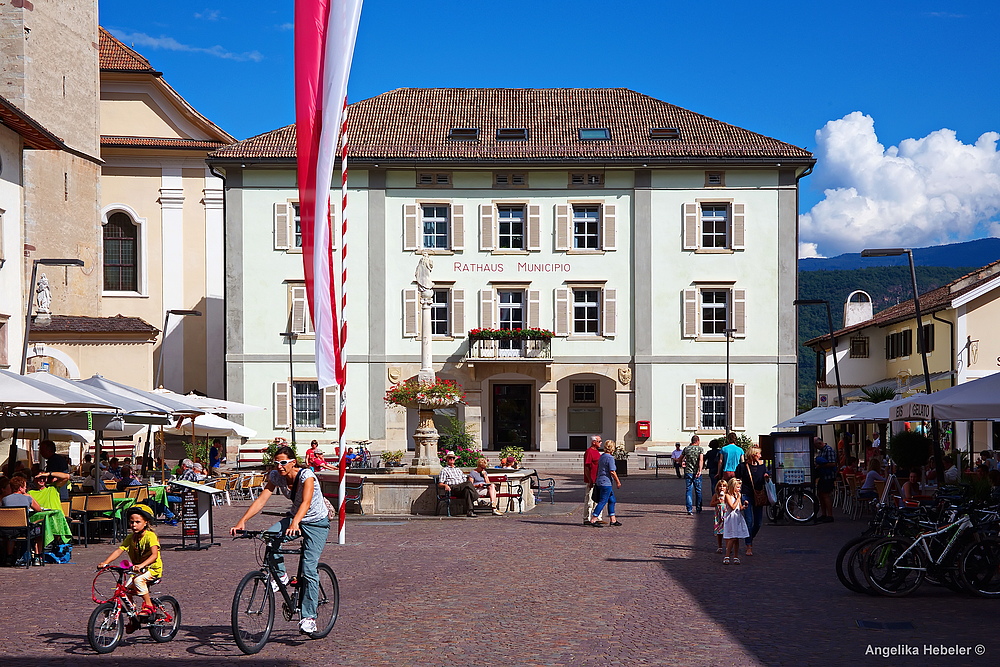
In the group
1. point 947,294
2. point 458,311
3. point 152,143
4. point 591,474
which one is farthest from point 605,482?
point 152,143

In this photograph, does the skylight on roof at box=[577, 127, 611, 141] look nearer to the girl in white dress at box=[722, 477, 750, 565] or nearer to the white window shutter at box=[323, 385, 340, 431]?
the white window shutter at box=[323, 385, 340, 431]

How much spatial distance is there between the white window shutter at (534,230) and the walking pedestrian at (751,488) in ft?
84.8

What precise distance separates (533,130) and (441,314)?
793 cm

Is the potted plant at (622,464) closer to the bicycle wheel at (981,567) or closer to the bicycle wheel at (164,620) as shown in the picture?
the bicycle wheel at (981,567)

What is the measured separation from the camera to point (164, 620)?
9195 mm

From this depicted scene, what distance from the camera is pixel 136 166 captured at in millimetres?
46406

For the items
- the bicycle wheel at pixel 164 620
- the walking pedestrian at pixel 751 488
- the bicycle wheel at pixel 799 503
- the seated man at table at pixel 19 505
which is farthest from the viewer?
the bicycle wheel at pixel 799 503

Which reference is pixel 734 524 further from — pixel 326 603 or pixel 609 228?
pixel 609 228

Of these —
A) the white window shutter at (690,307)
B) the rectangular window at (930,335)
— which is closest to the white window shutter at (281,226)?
the white window shutter at (690,307)

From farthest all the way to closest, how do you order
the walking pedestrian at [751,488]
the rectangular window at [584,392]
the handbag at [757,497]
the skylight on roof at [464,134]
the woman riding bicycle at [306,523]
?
1. the rectangular window at [584,392]
2. the skylight on roof at [464,134]
3. the handbag at [757,497]
4. the walking pedestrian at [751,488]
5. the woman riding bicycle at [306,523]

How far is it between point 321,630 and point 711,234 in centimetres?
3600

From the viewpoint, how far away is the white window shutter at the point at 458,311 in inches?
1713

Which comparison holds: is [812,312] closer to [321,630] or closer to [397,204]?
[397,204]

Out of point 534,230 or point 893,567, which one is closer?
point 893,567
